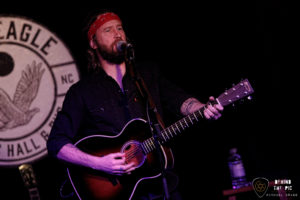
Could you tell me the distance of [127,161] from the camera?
8.59ft

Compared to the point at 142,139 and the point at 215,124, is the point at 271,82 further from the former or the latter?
the point at 142,139

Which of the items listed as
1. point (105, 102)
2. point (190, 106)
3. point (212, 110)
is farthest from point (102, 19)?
point (212, 110)

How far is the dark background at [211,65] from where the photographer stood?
12.0 ft

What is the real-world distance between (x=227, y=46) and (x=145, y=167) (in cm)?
189

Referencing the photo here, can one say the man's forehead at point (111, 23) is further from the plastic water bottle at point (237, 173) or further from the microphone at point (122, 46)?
the plastic water bottle at point (237, 173)

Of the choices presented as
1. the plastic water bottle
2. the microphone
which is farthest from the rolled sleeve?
the plastic water bottle

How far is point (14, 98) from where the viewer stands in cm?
373

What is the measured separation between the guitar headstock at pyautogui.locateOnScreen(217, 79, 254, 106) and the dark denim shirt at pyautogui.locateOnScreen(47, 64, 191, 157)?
529 millimetres

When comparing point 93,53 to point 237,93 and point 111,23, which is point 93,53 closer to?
point 111,23

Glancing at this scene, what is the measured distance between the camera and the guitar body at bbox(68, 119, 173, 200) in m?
2.56

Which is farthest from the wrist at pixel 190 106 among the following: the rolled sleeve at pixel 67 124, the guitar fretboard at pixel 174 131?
the rolled sleeve at pixel 67 124

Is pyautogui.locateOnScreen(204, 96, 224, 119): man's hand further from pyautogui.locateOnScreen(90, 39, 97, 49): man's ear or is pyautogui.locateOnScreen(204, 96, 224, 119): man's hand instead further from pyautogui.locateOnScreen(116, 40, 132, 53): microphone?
pyautogui.locateOnScreen(90, 39, 97, 49): man's ear

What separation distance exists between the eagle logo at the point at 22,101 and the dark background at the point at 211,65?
1.55 feet

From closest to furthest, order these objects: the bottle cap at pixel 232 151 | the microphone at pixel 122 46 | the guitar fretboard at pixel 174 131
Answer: the microphone at pixel 122 46 → the guitar fretboard at pixel 174 131 → the bottle cap at pixel 232 151
